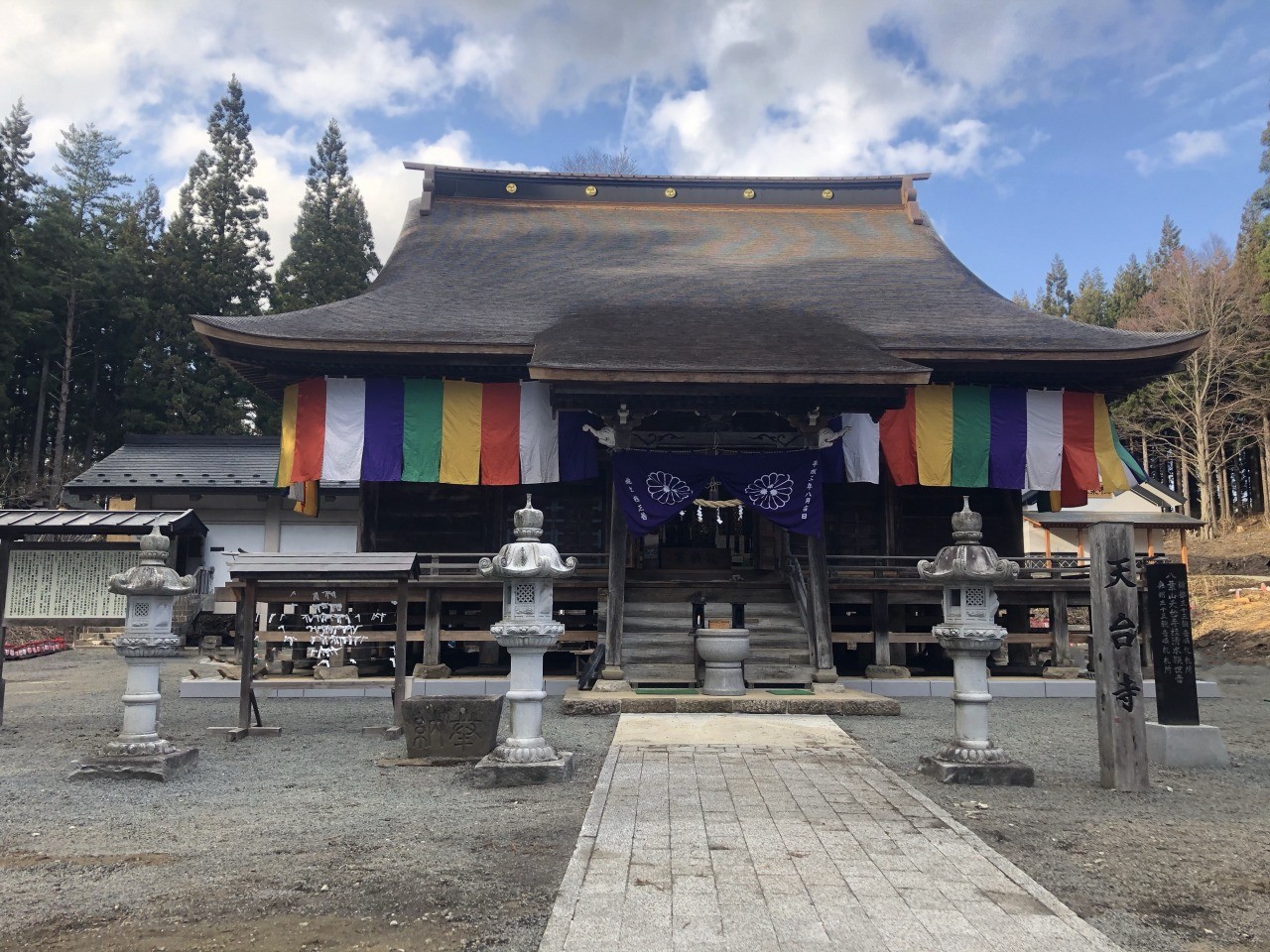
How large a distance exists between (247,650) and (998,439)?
1177 centimetres

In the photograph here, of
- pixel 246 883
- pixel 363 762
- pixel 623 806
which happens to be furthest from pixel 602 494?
pixel 246 883

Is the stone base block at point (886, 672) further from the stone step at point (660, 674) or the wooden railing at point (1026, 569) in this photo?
the stone step at point (660, 674)

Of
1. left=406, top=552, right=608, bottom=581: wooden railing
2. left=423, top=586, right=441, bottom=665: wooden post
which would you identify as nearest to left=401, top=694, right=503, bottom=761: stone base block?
left=406, top=552, right=608, bottom=581: wooden railing

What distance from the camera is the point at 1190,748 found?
26.0ft

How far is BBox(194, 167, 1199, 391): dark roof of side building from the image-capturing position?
12961mm

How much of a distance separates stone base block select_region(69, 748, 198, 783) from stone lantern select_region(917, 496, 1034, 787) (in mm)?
6491

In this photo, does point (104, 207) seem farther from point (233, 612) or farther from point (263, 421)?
point (233, 612)

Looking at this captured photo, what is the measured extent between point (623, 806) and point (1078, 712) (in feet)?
27.5

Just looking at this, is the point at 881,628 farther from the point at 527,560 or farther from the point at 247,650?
the point at 247,650

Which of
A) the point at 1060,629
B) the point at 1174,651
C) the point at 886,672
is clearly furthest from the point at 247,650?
the point at 1060,629

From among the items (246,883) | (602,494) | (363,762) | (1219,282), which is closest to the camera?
(246,883)

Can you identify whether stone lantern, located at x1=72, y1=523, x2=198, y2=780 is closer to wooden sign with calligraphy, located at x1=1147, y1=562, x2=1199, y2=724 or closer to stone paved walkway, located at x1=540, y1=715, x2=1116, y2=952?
stone paved walkway, located at x1=540, y1=715, x2=1116, y2=952

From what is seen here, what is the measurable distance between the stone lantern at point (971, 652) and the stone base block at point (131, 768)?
21.3 feet

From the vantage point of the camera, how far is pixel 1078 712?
11.7 meters
